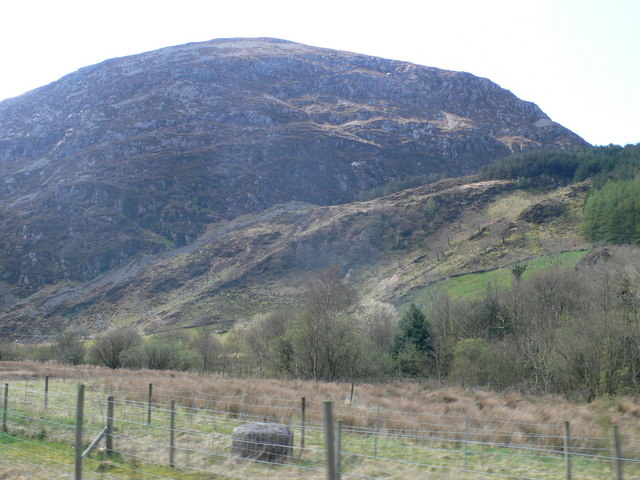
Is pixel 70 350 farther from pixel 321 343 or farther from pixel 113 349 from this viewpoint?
pixel 321 343

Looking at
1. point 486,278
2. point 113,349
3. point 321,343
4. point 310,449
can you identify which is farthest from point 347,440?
point 486,278

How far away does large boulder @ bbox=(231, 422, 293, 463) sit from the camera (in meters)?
10.4

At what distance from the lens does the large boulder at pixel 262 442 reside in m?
10.4

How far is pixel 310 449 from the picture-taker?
7.72 meters

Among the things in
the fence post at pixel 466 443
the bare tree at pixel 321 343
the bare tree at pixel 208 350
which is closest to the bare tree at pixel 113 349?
the bare tree at pixel 208 350

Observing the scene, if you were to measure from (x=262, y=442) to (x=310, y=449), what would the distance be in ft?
9.16

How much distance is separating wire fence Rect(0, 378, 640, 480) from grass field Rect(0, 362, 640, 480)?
4cm

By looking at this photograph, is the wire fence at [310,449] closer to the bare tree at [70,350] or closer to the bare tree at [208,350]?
the bare tree at [208,350]

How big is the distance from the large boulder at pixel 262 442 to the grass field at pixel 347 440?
0.76 ft

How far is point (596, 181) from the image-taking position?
111m

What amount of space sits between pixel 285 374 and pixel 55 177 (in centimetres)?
17867

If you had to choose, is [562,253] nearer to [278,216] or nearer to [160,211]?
[278,216]

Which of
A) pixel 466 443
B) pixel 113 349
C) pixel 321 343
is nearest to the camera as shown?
pixel 466 443

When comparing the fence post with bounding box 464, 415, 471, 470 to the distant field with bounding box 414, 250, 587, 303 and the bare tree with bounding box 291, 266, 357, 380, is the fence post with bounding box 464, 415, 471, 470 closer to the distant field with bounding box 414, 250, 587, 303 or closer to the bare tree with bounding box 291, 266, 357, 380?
the bare tree with bounding box 291, 266, 357, 380
